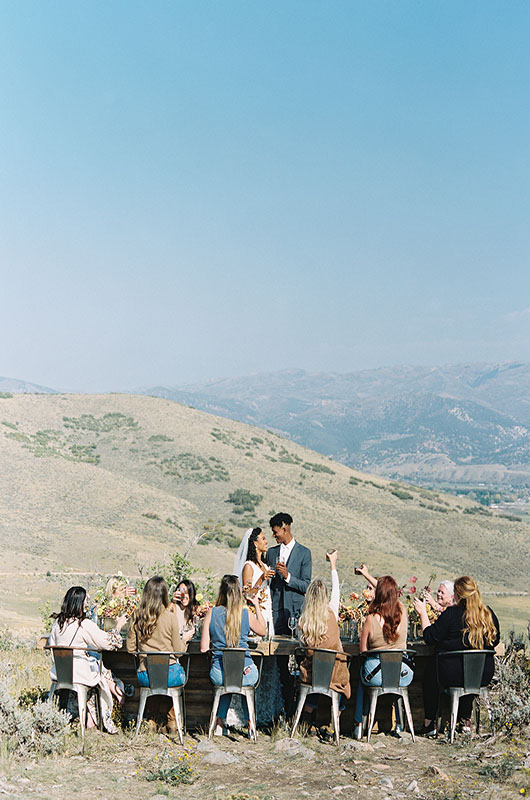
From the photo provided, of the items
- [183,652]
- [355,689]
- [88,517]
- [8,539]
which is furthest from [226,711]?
[88,517]

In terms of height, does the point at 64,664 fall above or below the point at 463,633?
below

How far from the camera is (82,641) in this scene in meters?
6.25

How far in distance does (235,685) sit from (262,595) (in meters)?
0.87

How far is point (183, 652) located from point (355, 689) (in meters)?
1.58

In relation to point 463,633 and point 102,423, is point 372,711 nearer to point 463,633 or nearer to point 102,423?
point 463,633

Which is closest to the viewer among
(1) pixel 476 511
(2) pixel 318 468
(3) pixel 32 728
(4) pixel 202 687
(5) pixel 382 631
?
(3) pixel 32 728

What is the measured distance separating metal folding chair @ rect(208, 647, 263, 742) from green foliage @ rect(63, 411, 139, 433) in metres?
58.8

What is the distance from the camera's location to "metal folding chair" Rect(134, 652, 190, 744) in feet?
19.9

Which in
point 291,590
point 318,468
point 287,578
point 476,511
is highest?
point 318,468

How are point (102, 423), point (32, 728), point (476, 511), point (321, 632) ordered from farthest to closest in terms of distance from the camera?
1. point (102, 423)
2. point (476, 511)
3. point (321, 632)
4. point (32, 728)

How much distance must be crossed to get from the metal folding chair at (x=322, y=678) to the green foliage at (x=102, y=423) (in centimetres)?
5899

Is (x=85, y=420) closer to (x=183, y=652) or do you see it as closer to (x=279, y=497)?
(x=279, y=497)

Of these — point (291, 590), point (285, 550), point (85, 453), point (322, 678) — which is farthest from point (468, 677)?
point (85, 453)

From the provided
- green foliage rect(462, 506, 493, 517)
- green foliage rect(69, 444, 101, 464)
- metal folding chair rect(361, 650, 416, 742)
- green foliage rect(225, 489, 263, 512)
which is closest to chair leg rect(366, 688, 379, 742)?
metal folding chair rect(361, 650, 416, 742)
